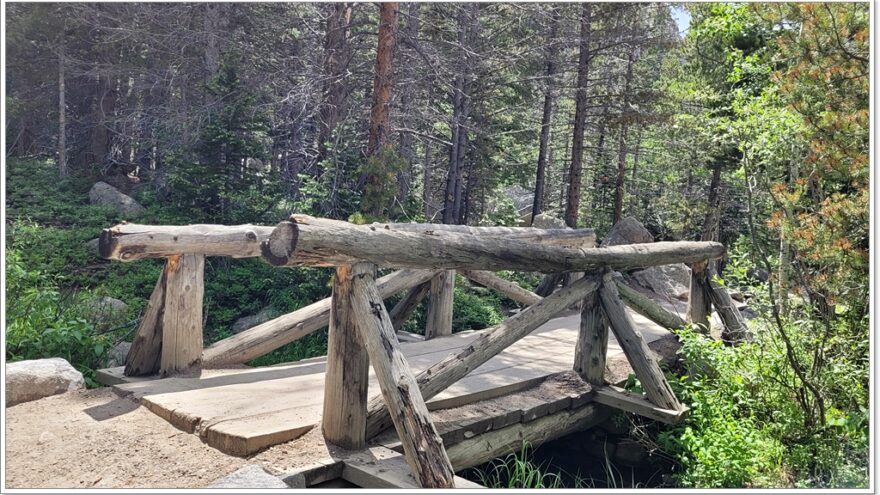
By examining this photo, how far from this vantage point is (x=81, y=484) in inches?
156

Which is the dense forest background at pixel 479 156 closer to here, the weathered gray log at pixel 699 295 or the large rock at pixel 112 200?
the large rock at pixel 112 200

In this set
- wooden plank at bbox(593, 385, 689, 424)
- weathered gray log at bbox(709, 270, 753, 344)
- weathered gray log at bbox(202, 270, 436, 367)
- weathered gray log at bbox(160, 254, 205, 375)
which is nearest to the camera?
weathered gray log at bbox(160, 254, 205, 375)

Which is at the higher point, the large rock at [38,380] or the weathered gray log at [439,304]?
the weathered gray log at [439,304]

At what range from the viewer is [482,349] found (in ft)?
17.8

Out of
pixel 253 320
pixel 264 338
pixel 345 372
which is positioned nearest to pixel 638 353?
pixel 345 372

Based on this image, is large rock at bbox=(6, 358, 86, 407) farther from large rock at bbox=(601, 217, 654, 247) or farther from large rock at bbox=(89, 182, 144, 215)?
large rock at bbox=(601, 217, 654, 247)

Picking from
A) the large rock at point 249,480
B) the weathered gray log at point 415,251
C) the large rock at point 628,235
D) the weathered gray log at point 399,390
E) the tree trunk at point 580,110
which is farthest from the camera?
the large rock at point 628,235

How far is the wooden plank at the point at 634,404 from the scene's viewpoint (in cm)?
602

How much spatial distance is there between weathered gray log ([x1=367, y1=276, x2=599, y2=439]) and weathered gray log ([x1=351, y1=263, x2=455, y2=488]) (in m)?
0.59

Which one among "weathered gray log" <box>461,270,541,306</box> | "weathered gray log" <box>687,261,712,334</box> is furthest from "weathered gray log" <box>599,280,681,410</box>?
"weathered gray log" <box>461,270,541,306</box>

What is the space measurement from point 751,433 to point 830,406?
2.45 ft

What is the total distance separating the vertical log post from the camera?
21.5ft

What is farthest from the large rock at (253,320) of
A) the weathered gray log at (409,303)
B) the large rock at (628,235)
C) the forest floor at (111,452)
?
the large rock at (628,235)

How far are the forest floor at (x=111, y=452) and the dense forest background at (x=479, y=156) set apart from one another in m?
1.86
